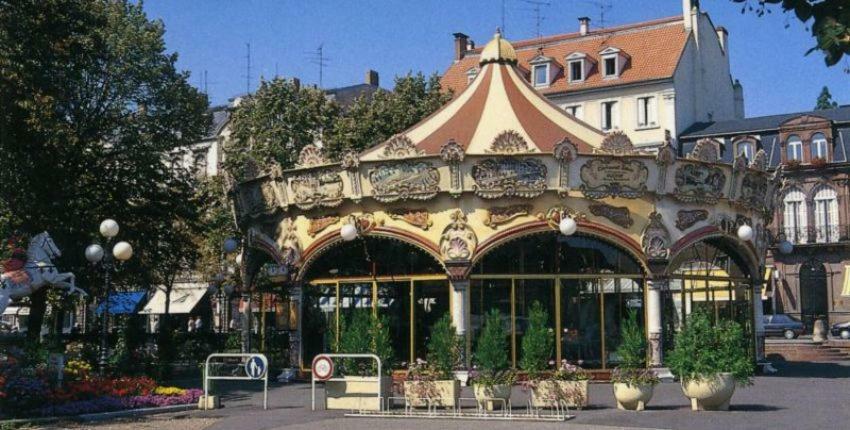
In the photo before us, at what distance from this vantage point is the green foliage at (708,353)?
647 inches

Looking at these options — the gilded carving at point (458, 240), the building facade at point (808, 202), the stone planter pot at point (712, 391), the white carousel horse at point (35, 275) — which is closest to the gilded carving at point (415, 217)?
the gilded carving at point (458, 240)

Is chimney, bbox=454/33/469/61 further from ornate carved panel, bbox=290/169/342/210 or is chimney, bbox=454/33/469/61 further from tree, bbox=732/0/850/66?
tree, bbox=732/0/850/66

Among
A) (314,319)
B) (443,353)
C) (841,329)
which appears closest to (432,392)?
(443,353)

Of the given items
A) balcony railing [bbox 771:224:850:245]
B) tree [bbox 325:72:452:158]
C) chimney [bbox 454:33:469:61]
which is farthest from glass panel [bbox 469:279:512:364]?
chimney [bbox 454:33:469:61]

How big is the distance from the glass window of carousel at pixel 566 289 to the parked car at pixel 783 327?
83.9 ft

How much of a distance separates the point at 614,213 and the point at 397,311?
5.69 meters

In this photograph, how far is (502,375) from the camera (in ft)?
56.5

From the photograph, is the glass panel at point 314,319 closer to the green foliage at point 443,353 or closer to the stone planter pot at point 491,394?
the green foliage at point 443,353

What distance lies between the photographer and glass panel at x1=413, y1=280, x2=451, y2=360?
23.7 metres

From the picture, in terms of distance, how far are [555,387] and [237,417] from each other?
5388 millimetres

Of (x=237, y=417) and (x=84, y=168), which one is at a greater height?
(x=84, y=168)

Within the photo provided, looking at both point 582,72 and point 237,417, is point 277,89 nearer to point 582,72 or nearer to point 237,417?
point 582,72

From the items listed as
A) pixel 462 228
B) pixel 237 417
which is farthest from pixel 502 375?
pixel 462 228

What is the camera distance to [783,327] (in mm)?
46688
